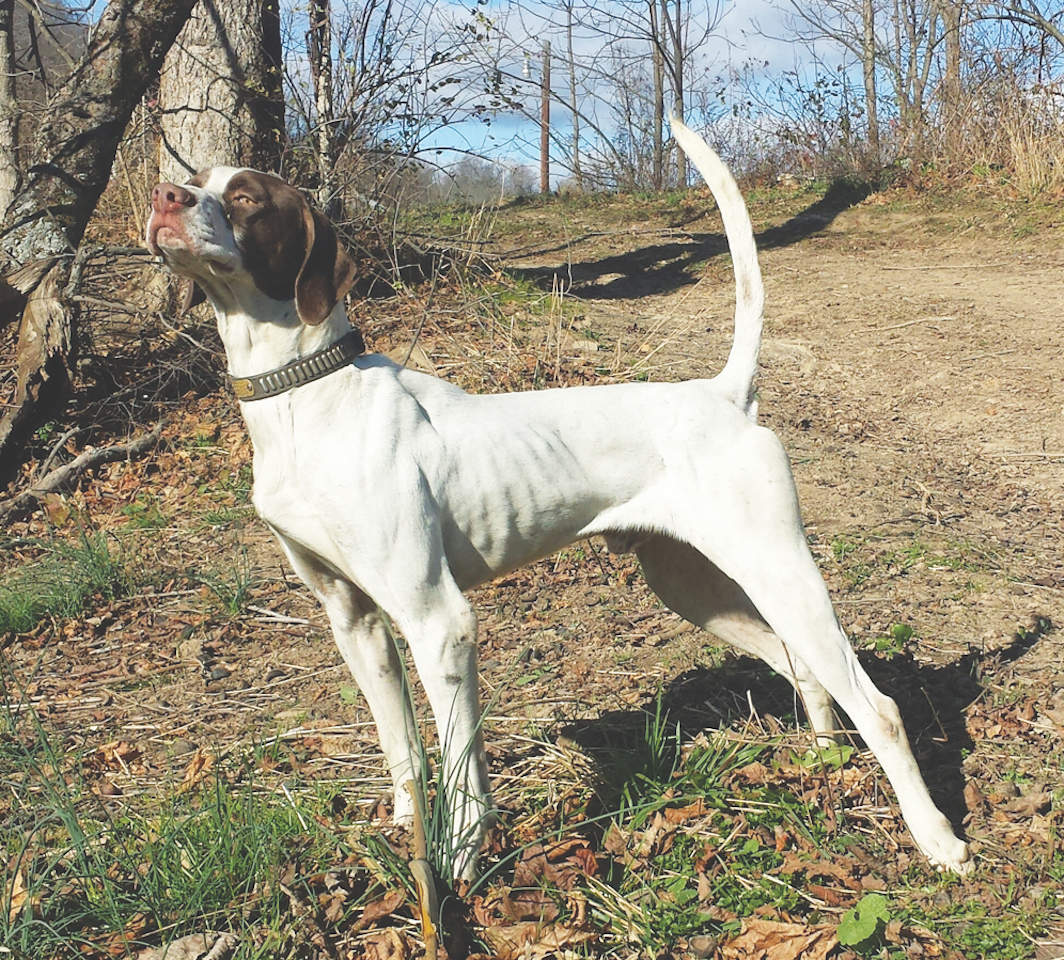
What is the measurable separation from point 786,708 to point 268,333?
2086 mm

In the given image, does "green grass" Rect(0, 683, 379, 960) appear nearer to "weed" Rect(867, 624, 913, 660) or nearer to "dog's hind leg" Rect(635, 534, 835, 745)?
"dog's hind leg" Rect(635, 534, 835, 745)

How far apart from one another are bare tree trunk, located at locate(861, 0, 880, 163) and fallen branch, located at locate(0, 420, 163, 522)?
10900 mm

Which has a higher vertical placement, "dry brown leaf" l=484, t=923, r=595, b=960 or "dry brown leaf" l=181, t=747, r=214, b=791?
"dry brown leaf" l=181, t=747, r=214, b=791

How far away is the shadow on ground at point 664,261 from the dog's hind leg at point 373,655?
5619 mm

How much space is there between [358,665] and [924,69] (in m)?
14.8

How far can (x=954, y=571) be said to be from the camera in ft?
14.2

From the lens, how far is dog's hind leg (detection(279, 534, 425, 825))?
268 centimetres

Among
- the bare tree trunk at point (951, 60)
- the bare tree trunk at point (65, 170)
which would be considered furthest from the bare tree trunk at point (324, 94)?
the bare tree trunk at point (951, 60)

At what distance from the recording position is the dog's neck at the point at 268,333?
99.8 inches

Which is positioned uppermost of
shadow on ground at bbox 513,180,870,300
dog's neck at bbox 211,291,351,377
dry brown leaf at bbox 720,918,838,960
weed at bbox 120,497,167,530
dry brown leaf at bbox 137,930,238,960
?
shadow on ground at bbox 513,180,870,300

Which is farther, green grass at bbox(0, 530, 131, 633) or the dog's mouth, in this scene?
green grass at bbox(0, 530, 131, 633)

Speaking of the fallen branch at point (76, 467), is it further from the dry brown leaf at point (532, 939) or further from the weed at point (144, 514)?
the dry brown leaf at point (532, 939)

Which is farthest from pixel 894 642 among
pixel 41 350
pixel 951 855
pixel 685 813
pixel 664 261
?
pixel 664 261

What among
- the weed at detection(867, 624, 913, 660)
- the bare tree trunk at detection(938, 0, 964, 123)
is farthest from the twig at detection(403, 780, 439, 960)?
the bare tree trunk at detection(938, 0, 964, 123)
